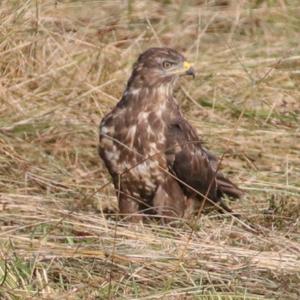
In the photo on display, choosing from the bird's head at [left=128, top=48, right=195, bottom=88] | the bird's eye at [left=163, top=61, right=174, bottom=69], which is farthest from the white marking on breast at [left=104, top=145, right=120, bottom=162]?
the bird's eye at [left=163, top=61, right=174, bottom=69]

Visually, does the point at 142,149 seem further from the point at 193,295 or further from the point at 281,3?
the point at 281,3

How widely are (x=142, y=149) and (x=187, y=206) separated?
1.50ft

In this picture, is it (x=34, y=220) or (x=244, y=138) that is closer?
(x=34, y=220)

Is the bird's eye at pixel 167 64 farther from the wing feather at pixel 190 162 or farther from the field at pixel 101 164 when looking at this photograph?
the field at pixel 101 164

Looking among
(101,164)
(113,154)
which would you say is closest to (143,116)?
(113,154)

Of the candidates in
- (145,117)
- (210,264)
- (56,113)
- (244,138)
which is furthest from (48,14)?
(210,264)

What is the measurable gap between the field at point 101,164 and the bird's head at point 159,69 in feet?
1.86

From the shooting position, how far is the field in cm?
531

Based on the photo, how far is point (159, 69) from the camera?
6742 mm

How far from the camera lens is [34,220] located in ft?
19.7

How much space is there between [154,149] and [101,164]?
119cm

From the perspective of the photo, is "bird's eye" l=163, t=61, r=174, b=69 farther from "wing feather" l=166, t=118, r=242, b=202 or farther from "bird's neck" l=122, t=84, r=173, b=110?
"wing feather" l=166, t=118, r=242, b=202

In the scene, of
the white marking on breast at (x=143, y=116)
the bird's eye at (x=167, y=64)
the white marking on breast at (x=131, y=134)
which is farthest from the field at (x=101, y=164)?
the bird's eye at (x=167, y=64)

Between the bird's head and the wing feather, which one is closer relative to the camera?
the wing feather
